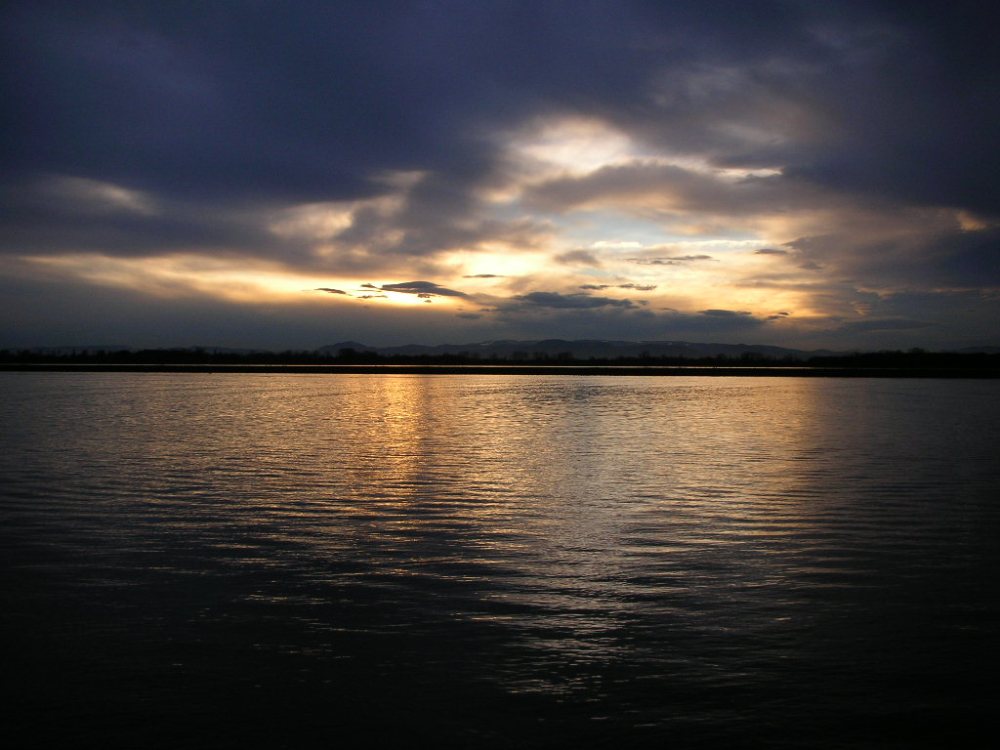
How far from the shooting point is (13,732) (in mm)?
6020

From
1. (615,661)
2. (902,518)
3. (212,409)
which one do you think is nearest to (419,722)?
(615,661)

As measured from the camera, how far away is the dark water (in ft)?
20.8

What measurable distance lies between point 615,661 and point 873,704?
6.85 feet

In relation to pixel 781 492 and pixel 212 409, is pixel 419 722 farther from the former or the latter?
pixel 212 409

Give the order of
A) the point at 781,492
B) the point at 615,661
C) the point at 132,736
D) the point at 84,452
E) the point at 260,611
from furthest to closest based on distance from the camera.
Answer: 1. the point at 84,452
2. the point at 781,492
3. the point at 260,611
4. the point at 615,661
5. the point at 132,736

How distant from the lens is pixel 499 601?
912cm

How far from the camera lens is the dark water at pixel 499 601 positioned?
250 inches

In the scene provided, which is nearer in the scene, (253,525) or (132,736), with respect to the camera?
(132,736)

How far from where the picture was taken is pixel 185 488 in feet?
→ 55.5

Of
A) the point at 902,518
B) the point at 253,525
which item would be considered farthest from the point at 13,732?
the point at 902,518

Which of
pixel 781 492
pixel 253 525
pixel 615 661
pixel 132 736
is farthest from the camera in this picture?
pixel 781 492

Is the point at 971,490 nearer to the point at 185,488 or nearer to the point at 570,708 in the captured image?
the point at 570,708

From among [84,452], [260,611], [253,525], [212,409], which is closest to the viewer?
[260,611]

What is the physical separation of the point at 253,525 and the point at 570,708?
825cm
